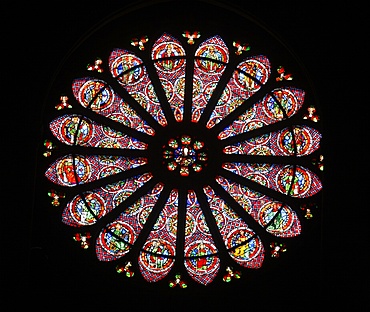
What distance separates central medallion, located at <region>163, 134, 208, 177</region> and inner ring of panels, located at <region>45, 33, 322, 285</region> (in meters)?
0.01

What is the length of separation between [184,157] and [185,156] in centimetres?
2

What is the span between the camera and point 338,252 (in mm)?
13891

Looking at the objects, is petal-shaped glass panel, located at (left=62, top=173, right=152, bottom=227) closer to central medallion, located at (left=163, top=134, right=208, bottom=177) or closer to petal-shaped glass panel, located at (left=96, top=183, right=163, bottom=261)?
petal-shaped glass panel, located at (left=96, top=183, right=163, bottom=261)

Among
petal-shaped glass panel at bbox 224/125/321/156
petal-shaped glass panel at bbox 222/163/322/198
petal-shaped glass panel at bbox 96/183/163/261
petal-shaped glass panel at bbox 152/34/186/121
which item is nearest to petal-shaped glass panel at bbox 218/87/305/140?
petal-shaped glass panel at bbox 224/125/321/156

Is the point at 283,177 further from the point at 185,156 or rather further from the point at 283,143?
the point at 185,156

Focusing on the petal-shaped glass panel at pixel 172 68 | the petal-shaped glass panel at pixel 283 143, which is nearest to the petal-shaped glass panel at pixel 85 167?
the petal-shaped glass panel at pixel 172 68

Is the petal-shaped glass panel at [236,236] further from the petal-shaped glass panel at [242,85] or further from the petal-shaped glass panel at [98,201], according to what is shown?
the petal-shaped glass panel at [242,85]

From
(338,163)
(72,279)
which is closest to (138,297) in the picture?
(72,279)

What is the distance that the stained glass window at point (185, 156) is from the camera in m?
14.5

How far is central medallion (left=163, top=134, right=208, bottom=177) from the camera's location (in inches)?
586

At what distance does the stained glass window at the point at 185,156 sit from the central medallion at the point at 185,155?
0.01m

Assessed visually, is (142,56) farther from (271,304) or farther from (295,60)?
(271,304)

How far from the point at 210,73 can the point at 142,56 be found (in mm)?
927

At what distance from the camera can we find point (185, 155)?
15.0 m
